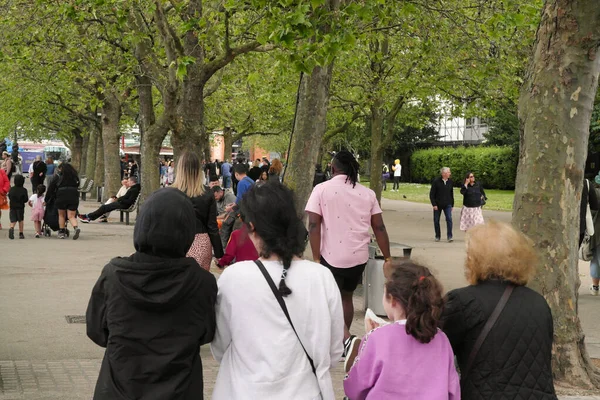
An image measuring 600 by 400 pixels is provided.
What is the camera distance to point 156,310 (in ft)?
12.1

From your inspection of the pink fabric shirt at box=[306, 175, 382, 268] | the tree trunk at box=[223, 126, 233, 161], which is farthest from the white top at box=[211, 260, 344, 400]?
the tree trunk at box=[223, 126, 233, 161]

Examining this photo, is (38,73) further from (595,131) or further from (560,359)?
(560,359)

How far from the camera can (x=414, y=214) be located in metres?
32.8

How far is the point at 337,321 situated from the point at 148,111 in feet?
66.5

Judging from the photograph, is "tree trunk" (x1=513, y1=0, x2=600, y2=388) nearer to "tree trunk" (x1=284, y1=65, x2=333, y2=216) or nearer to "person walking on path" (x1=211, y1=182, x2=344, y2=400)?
"person walking on path" (x1=211, y1=182, x2=344, y2=400)

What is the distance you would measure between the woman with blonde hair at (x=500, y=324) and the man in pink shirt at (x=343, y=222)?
165 inches

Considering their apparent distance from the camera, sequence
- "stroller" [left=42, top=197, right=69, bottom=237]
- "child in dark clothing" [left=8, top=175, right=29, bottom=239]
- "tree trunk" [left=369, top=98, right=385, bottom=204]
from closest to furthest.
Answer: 1. "child in dark clothing" [left=8, top=175, right=29, bottom=239]
2. "stroller" [left=42, top=197, right=69, bottom=237]
3. "tree trunk" [left=369, top=98, right=385, bottom=204]

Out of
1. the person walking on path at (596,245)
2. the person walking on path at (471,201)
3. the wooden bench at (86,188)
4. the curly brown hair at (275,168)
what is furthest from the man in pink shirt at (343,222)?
the wooden bench at (86,188)

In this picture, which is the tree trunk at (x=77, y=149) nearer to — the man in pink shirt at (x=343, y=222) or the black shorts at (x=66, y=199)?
the black shorts at (x=66, y=199)

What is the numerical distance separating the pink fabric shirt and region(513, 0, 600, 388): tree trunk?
131 centimetres

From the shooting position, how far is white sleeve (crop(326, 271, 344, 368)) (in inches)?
148

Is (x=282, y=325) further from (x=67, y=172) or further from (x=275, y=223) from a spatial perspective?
(x=67, y=172)

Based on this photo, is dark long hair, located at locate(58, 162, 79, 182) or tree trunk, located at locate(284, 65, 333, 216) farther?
dark long hair, located at locate(58, 162, 79, 182)

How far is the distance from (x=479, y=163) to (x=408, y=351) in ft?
180
